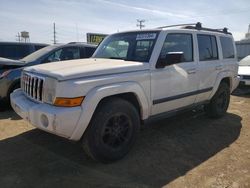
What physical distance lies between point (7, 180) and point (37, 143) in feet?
4.01

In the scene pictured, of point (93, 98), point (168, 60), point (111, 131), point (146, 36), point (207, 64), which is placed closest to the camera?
point (93, 98)

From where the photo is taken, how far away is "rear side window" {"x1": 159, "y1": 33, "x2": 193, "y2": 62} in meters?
4.59

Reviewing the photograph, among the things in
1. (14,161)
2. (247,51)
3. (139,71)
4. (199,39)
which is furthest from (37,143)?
(247,51)

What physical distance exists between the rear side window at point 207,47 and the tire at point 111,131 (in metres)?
2.14

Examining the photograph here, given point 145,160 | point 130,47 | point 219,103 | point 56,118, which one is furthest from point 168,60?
point 219,103

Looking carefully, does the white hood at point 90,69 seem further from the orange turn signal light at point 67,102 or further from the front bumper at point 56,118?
the front bumper at point 56,118

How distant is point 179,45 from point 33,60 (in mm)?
4044

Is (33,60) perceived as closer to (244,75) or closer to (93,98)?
(93,98)

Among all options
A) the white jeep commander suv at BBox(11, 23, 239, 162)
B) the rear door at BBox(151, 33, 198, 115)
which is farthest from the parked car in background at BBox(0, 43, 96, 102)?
the rear door at BBox(151, 33, 198, 115)

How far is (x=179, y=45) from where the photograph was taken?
16.1ft

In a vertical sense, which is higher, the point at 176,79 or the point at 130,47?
the point at 130,47

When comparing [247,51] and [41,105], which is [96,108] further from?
[247,51]

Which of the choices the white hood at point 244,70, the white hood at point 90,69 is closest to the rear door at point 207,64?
the white hood at point 90,69

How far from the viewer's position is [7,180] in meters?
3.45
